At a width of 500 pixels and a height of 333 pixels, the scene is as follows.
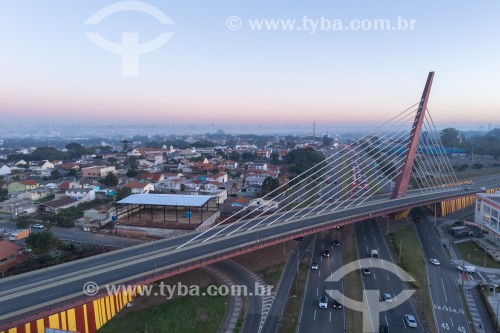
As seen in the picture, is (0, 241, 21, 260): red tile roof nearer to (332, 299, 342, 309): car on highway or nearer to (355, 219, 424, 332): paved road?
(332, 299, 342, 309): car on highway

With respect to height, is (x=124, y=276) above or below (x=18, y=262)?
above

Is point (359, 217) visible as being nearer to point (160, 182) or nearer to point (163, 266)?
point (163, 266)

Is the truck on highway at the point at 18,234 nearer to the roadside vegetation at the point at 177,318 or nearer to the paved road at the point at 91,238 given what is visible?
the paved road at the point at 91,238

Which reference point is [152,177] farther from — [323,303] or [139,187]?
[323,303]

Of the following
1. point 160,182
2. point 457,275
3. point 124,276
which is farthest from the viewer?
point 160,182

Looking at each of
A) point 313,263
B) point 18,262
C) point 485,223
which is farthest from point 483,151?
point 18,262

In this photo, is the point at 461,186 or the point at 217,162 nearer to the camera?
the point at 461,186

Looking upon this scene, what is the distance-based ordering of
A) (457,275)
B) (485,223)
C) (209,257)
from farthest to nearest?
(485,223) → (457,275) → (209,257)
